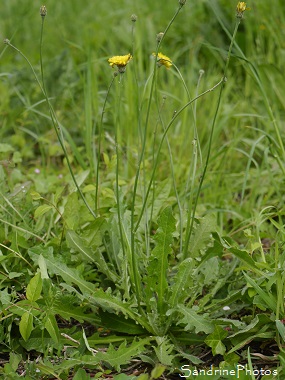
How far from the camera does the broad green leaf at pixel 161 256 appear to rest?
1.99 m

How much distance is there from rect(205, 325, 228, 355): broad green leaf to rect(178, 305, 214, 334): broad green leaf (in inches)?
0.7

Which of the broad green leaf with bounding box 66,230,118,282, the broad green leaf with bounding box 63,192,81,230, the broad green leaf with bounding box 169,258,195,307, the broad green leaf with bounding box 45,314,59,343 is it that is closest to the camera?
the broad green leaf with bounding box 45,314,59,343

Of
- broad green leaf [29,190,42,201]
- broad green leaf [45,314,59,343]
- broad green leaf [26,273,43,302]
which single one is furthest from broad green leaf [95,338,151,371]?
broad green leaf [29,190,42,201]

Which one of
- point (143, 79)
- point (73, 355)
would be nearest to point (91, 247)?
point (73, 355)

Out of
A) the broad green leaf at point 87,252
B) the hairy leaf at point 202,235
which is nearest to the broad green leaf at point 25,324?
the broad green leaf at point 87,252

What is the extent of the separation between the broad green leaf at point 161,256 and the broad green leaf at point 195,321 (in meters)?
0.08

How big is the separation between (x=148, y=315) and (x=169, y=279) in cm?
26

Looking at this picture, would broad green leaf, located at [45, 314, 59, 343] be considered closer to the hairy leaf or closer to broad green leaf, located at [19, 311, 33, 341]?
broad green leaf, located at [19, 311, 33, 341]

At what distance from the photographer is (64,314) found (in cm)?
199

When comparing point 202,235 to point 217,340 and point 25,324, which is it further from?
point 25,324

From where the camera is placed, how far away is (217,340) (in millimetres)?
1895

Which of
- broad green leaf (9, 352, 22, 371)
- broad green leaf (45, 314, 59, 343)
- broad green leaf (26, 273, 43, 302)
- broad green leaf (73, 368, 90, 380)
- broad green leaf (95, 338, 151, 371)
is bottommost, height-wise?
broad green leaf (9, 352, 22, 371)

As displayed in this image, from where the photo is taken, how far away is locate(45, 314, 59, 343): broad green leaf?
6.07 ft

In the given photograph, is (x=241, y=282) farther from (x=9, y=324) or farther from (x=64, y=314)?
(x=9, y=324)
